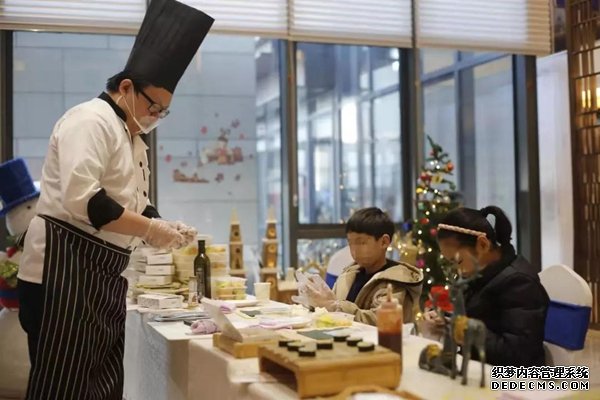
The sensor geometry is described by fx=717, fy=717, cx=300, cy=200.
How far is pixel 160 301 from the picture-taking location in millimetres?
2779

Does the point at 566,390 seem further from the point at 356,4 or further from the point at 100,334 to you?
the point at 356,4

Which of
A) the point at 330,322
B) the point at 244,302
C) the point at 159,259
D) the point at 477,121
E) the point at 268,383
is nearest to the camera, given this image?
the point at 268,383

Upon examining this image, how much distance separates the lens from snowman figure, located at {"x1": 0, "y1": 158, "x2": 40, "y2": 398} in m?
3.43

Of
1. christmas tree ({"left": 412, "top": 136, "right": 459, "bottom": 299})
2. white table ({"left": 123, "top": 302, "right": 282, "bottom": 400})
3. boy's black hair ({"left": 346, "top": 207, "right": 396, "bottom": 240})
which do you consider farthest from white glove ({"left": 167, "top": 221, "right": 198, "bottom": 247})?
christmas tree ({"left": 412, "top": 136, "right": 459, "bottom": 299})

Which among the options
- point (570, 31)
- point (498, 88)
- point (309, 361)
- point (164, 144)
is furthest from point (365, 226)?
point (498, 88)

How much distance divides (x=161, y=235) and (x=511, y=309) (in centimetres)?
102

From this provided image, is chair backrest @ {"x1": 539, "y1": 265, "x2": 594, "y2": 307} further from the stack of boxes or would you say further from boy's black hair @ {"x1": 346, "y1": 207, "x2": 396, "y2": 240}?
the stack of boxes

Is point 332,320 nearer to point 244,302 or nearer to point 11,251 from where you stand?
point 244,302

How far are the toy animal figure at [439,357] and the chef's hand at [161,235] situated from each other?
0.84m

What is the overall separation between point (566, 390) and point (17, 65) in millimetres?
4553

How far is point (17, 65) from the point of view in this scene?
4973mm

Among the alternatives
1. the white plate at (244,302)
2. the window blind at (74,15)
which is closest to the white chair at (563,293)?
the white plate at (244,302)

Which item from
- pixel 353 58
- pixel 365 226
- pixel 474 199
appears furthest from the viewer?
pixel 474 199

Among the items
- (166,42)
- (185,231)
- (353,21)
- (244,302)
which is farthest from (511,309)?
(353,21)
